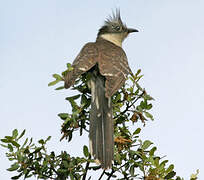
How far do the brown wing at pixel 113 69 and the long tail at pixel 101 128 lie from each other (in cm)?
15

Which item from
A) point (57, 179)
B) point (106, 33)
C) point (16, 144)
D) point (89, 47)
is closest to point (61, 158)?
point (57, 179)

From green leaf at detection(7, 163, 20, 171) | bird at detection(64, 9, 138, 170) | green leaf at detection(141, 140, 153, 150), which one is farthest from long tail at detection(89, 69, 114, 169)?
green leaf at detection(7, 163, 20, 171)

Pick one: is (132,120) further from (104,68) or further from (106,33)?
(106,33)

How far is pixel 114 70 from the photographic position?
14.2ft

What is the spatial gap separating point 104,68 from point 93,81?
260 millimetres

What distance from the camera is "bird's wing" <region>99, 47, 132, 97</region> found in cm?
394

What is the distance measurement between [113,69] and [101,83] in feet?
0.84

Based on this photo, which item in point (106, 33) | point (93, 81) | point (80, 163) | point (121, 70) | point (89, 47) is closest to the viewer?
point (80, 163)

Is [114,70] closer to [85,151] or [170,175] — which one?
[85,151]

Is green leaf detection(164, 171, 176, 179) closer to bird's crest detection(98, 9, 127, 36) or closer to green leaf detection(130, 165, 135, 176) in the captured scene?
green leaf detection(130, 165, 135, 176)

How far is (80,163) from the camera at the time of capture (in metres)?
3.46

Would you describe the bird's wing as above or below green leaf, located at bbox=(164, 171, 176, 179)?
above

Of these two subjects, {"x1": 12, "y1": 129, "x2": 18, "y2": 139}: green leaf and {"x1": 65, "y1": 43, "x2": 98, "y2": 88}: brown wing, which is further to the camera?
{"x1": 65, "y1": 43, "x2": 98, "y2": 88}: brown wing

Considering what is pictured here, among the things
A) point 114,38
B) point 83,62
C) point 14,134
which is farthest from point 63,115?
point 114,38
